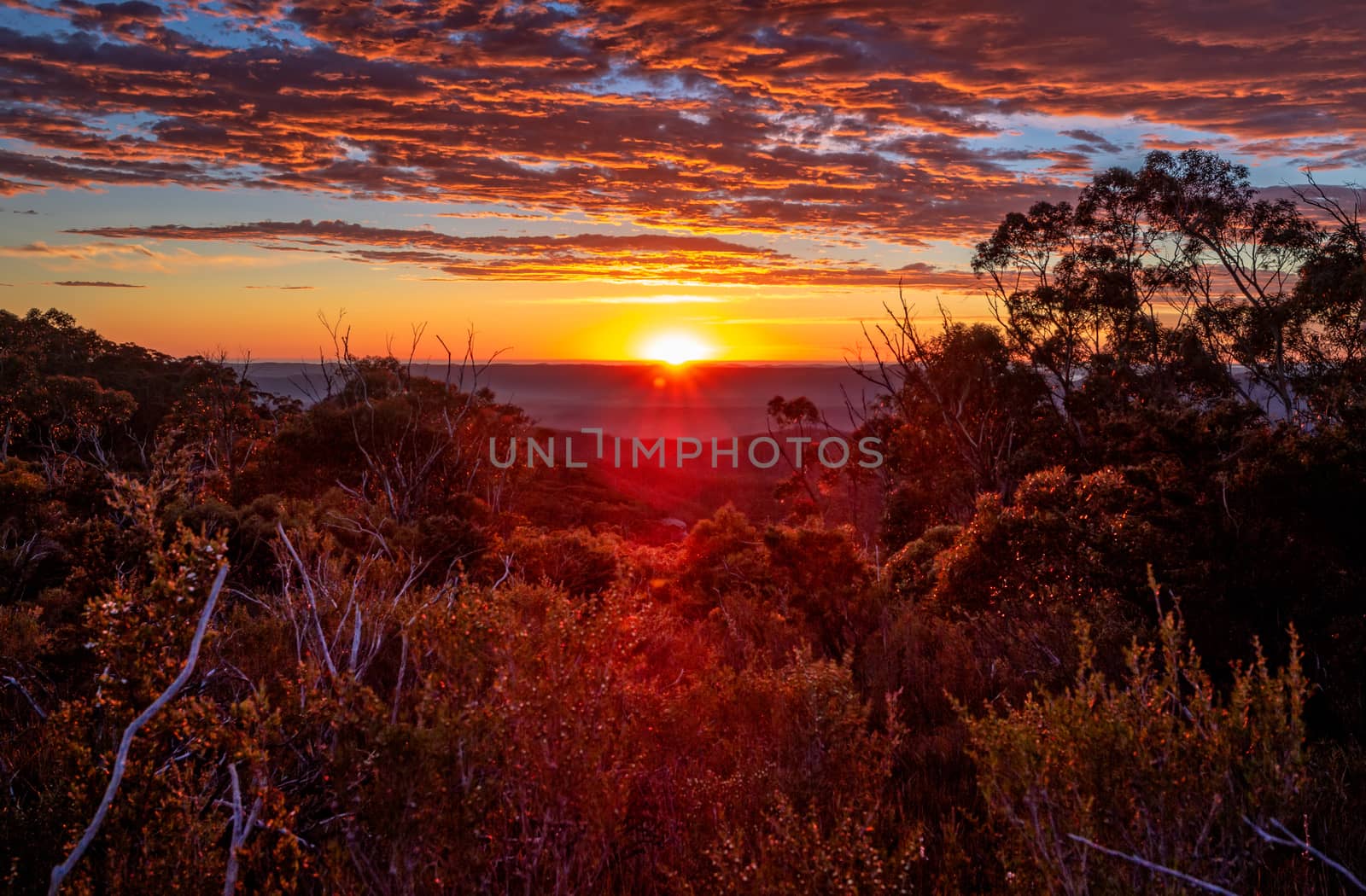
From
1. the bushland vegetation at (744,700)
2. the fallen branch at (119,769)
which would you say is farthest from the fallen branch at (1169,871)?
the fallen branch at (119,769)

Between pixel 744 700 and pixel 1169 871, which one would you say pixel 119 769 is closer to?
pixel 1169 871

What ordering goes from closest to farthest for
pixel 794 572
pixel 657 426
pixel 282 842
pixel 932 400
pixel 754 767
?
pixel 282 842, pixel 754 767, pixel 794 572, pixel 932 400, pixel 657 426

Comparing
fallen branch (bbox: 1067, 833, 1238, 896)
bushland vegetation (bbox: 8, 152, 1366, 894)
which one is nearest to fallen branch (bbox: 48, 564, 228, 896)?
bushland vegetation (bbox: 8, 152, 1366, 894)

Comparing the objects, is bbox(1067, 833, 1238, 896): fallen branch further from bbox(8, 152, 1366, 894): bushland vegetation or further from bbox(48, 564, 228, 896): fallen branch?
bbox(48, 564, 228, 896): fallen branch

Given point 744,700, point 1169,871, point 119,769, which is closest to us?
point 1169,871

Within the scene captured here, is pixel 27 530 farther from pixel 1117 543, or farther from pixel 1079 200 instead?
pixel 1079 200

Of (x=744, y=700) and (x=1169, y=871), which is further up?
(x=1169, y=871)

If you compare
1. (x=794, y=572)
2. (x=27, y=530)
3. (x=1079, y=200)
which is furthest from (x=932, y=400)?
(x=27, y=530)

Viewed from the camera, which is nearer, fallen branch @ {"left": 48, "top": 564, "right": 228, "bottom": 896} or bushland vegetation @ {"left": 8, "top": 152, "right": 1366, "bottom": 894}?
fallen branch @ {"left": 48, "top": 564, "right": 228, "bottom": 896}

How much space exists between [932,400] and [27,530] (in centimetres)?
2201

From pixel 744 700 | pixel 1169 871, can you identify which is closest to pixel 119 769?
pixel 1169 871

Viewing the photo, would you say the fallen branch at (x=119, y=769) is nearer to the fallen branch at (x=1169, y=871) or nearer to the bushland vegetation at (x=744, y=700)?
the bushland vegetation at (x=744, y=700)

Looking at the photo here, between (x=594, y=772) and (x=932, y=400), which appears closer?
(x=594, y=772)

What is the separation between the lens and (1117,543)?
6570 mm
